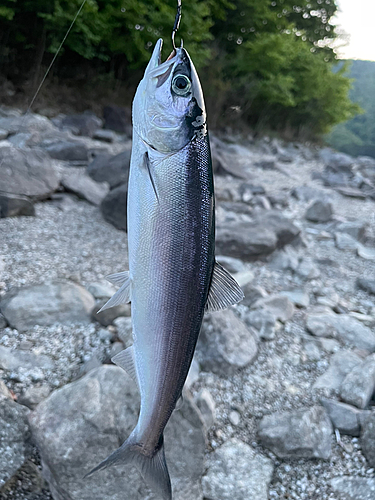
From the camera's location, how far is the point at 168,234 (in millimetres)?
1221

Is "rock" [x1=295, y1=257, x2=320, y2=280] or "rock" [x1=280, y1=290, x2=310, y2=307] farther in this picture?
"rock" [x1=295, y1=257, x2=320, y2=280]

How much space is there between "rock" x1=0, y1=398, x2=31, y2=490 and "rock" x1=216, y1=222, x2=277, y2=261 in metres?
2.95

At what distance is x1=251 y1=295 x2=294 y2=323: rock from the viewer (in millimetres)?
3582

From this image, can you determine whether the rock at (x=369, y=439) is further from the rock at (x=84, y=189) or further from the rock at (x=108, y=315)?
the rock at (x=84, y=189)

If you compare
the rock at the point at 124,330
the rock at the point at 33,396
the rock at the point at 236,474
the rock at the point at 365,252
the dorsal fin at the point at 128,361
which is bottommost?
the rock at the point at 236,474

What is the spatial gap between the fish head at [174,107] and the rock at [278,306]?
2583mm

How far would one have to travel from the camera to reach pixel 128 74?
13352 millimetres

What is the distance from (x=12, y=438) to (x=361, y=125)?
45780 millimetres

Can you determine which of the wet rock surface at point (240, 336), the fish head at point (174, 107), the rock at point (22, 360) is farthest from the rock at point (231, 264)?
the fish head at point (174, 107)

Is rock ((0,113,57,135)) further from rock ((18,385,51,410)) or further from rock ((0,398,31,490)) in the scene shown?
rock ((0,398,31,490))

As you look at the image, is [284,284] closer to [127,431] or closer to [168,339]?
[127,431]

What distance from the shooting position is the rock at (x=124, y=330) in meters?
2.73

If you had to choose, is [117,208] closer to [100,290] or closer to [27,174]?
[27,174]

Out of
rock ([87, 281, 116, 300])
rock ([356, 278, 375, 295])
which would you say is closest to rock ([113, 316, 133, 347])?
rock ([87, 281, 116, 300])
